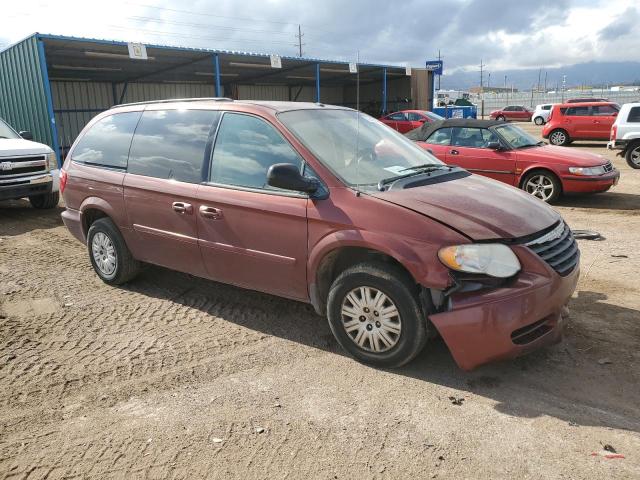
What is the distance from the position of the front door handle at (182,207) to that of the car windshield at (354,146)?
41.4 inches

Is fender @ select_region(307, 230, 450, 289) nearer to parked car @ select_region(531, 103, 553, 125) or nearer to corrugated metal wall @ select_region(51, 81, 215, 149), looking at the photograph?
corrugated metal wall @ select_region(51, 81, 215, 149)

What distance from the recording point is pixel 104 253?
17.1 ft

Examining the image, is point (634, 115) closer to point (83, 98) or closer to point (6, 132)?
point (6, 132)

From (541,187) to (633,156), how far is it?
602 centimetres

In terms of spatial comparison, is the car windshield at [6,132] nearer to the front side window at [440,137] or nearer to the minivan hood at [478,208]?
the front side window at [440,137]

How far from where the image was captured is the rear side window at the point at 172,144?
4270 mm

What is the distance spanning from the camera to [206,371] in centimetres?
356

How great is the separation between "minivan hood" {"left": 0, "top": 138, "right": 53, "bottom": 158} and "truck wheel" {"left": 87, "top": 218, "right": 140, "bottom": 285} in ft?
15.0

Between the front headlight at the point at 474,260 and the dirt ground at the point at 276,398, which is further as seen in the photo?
the front headlight at the point at 474,260

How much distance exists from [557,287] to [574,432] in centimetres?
86

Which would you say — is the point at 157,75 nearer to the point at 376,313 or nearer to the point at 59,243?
the point at 59,243

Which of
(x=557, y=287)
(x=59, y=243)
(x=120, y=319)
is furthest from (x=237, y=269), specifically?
(x=59, y=243)

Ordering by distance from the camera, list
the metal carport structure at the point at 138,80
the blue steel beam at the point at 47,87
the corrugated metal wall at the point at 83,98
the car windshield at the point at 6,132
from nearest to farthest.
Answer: the car windshield at the point at 6,132, the blue steel beam at the point at 47,87, the metal carport structure at the point at 138,80, the corrugated metal wall at the point at 83,98

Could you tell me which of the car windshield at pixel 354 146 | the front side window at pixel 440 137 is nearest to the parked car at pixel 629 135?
the front side window at pixel 440 137
